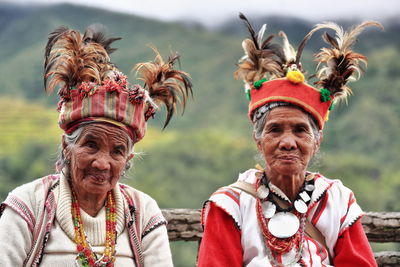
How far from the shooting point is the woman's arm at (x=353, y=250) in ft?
10.5

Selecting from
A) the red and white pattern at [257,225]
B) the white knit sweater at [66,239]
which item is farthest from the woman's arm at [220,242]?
the white knit sweater at [66,239]

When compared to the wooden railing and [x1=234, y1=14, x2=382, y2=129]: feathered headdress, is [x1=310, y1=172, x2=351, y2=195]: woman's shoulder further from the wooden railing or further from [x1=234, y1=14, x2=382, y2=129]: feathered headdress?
the wooden railing

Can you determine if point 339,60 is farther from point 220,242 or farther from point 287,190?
point 220,242

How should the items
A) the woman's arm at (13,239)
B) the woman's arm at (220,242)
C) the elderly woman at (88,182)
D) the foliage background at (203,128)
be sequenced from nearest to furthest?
the woman's arm at (13,239) → the elderly woman at (88,182) → the woman's arm at (220,242) → the foliage background at (203,128)

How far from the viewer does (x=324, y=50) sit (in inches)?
131

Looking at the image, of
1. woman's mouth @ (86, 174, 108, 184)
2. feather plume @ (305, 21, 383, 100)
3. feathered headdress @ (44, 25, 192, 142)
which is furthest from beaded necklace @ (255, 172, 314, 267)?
woman's mouth @ (86, 174, 108, 184)

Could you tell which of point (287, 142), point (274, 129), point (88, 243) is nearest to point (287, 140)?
point (287, 142)

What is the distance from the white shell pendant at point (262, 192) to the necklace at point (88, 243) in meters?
0.83

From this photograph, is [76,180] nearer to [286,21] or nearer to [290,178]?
[290,178]

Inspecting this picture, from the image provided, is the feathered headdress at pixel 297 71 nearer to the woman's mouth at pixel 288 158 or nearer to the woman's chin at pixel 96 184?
the woman's mouth at pixel 288 158

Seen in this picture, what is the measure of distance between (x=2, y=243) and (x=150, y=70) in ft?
4.10

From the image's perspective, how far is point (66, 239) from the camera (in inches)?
120

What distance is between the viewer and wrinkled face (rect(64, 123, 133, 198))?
10.1ft

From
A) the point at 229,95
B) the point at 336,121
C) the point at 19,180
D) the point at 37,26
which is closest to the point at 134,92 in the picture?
the point at 19,180
